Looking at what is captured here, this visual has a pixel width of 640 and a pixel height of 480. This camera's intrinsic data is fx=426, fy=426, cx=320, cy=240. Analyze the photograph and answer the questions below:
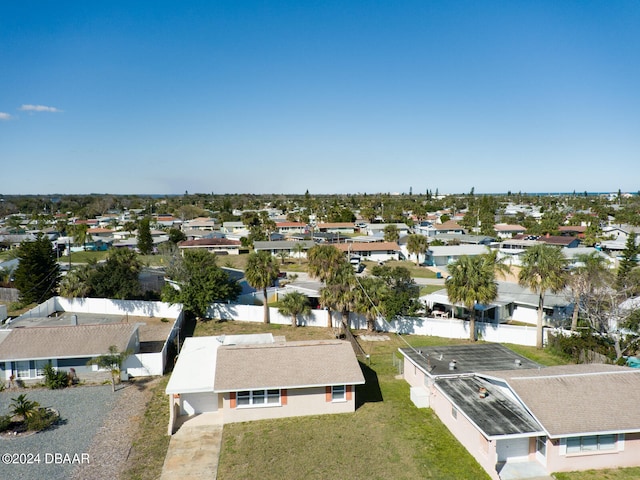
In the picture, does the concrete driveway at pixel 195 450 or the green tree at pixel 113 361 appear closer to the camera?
the concrete driveway at pixel 195 450

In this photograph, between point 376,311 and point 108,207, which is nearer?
point 376,311

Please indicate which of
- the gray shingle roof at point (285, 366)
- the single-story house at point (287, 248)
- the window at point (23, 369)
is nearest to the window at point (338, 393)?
the gray shingle roof at point (285, 366)

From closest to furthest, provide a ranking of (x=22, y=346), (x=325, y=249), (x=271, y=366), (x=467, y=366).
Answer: (x=271, y=366) → (x=467, y=366) → (x=22, y=346) → (x=325, y=249)

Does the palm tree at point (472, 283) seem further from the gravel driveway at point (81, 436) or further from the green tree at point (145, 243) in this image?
the green tree at point (145, 243)

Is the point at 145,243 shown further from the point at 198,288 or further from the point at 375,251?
the point at 198,288

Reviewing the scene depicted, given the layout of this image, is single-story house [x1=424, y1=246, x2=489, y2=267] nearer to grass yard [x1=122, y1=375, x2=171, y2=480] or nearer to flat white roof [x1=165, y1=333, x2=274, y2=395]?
flat white roof [x1=165, y1=333, x2=274, y2=395]

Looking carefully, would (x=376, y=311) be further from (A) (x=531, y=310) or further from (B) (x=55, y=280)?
(B) (x=55, y=280)

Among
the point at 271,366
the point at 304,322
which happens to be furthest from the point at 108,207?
the point at 271,366
